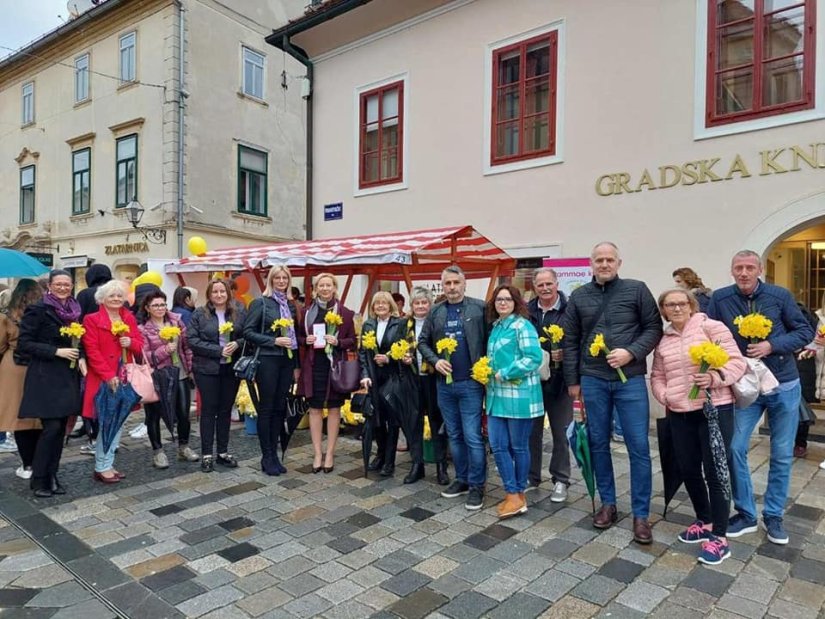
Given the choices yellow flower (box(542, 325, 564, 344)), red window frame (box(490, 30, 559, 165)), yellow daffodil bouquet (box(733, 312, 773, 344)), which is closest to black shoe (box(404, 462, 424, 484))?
yellow flower (box(542, 325, 564, 344))

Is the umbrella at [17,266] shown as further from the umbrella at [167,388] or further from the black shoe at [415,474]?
the black shoe at [415,474]

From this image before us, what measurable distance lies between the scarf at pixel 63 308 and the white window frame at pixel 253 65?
14.7 meters

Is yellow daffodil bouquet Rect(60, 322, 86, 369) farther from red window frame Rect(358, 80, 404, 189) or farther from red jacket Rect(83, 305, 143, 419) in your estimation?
red window frame Rect(358, 80, 404, 189)

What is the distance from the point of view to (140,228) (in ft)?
52.8

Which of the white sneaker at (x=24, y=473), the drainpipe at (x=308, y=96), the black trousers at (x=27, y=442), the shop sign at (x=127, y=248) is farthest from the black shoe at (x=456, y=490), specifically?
the shop sign at (x=127, y=248)

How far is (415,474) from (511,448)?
3.54ft

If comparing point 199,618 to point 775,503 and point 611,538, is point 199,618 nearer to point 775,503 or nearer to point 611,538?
point 611,538

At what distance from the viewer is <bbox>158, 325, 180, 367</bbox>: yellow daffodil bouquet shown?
17.4ft

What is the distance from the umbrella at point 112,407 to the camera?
4.79m

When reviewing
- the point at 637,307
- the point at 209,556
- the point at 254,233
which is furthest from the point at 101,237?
the point at 637,307

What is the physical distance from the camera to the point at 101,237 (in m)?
17.6

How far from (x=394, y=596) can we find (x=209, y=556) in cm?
123

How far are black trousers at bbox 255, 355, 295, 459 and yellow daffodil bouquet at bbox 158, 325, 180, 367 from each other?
95 cm

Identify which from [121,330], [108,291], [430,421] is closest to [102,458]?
[121,330]
